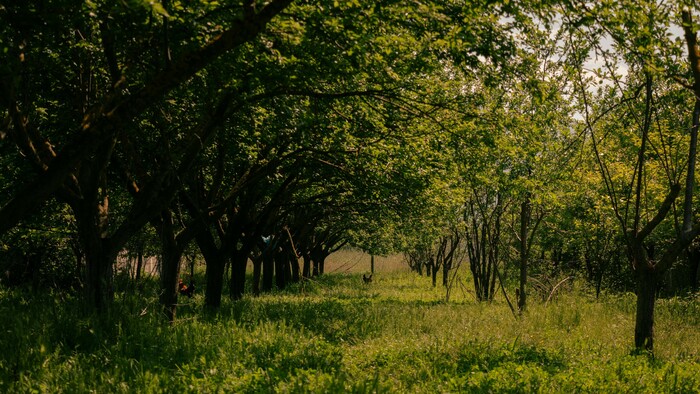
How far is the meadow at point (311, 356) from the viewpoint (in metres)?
6.17

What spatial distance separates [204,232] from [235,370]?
763 cm

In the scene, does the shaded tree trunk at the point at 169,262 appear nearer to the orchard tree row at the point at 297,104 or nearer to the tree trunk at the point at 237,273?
the orchard tree row at the point at 297,104

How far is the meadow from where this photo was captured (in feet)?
20.2

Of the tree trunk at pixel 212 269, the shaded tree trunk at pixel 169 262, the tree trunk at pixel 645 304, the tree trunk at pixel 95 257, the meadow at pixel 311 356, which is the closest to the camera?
the meadow at pixel 311 356

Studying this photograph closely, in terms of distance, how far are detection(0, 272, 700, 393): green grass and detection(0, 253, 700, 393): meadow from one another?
0.02 m

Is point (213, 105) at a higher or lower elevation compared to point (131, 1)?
higher

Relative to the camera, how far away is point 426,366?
7.77 metres

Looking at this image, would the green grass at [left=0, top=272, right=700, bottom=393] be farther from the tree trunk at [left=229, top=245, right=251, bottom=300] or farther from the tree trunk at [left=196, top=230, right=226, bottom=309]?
the tree trunk at [left=229, top=245, right=251, bottom=300]

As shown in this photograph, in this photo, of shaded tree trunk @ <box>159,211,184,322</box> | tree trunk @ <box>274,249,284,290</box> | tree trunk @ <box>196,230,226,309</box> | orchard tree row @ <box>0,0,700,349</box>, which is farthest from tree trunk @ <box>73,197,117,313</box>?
tree trunk @ <box>274,249,284,290</box>

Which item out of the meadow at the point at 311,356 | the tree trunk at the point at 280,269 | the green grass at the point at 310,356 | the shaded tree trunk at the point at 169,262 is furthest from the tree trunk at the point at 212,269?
the tree trunk at the point at 280,269

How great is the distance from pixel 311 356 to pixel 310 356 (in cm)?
2

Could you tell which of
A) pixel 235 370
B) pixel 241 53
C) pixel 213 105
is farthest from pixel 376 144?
pixel 235 370

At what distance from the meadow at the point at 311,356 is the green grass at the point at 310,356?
0.02m

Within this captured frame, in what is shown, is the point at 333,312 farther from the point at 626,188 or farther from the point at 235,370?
the point at 626,188
